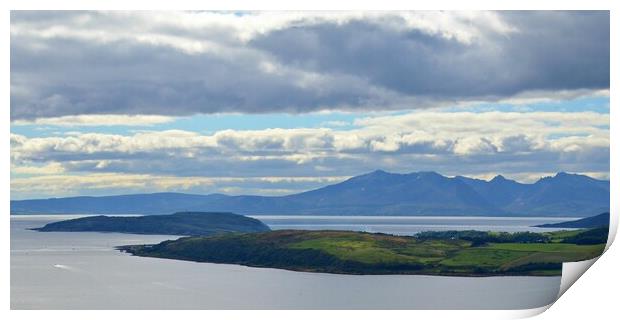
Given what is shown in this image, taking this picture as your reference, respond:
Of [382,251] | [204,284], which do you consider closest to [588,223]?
[382,251]

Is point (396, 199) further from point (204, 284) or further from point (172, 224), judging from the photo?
point (172, 224)

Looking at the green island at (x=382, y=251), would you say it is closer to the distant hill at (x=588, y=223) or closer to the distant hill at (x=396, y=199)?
the distant hill at (x=588, y=223)

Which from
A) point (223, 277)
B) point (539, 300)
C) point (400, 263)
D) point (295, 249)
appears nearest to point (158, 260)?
point (223, 277)

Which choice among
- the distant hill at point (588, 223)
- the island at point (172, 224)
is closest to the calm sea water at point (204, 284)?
the island at point (172, 224)

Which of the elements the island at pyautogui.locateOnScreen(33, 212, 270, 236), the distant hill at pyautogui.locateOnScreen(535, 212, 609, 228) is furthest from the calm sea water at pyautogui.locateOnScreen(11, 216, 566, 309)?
the distant hill at pyautogui.locateOnScreen(535, 212, 609, 228)

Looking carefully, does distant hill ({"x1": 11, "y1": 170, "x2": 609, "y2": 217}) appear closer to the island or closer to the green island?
the island
